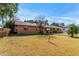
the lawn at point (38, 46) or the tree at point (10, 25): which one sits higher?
the tree at point (10, 25)

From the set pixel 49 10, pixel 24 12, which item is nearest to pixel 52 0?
pixel 49 10

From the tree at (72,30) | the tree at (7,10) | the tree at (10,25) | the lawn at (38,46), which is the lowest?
the lawn at (38,46)

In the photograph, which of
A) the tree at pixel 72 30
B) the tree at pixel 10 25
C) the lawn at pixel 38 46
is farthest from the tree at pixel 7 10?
the tree at pixel 72 30

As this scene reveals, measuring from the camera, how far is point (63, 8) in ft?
12.1

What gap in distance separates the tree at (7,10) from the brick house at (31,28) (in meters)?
0.14

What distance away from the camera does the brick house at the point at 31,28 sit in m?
3.72

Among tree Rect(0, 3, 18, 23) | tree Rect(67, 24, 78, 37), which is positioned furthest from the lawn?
tree Rect(0, 3, 18, 23)

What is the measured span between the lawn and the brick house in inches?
3.0

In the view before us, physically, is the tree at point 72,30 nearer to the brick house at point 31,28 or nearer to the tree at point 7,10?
the brick house at point 31,28

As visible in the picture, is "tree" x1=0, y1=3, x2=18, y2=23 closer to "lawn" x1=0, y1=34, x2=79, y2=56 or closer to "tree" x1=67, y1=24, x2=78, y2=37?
"lawn" x1=0, y1=34, x2=79, y2=56

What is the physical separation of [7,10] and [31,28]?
425mm

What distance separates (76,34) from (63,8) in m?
0.41

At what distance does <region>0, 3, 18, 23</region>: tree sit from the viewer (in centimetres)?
370

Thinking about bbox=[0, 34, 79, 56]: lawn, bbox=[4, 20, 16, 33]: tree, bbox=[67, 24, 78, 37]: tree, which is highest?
bbox=[4, 20, 16, 33]: tree
